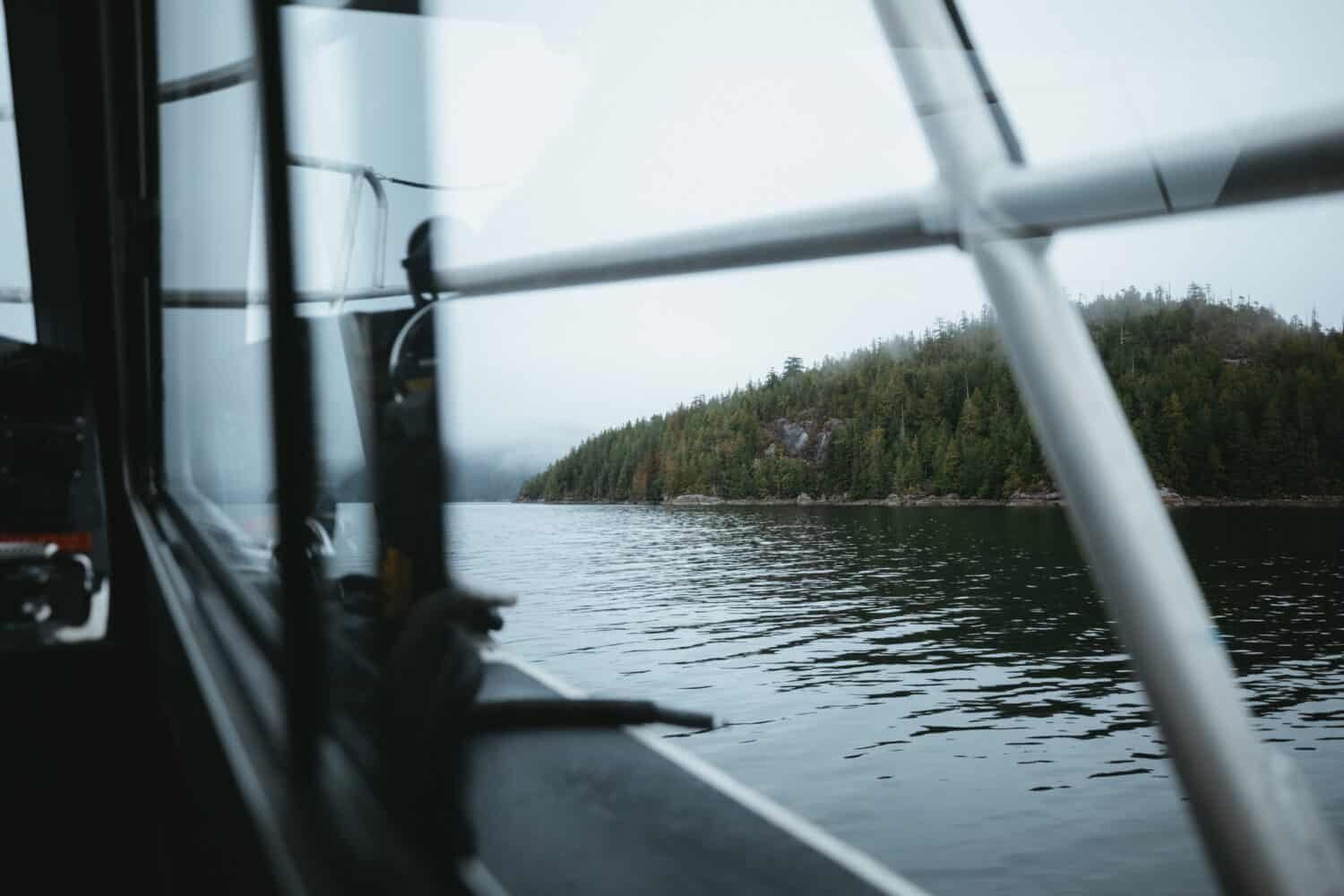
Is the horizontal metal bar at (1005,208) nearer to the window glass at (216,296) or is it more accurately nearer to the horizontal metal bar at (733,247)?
the horizontal metal bar at (733,247)

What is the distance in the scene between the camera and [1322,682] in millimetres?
8141

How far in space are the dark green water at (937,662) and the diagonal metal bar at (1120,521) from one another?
0.29m

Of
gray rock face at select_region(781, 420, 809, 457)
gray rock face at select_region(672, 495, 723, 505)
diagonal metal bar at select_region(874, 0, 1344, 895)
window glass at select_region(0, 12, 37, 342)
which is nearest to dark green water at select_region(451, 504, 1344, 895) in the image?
gray rock face at select_region(672, 495, 723, 505)

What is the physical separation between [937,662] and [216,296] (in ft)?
45.3

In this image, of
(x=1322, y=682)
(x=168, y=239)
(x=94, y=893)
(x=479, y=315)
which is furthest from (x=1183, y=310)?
(x=1322, y=682)

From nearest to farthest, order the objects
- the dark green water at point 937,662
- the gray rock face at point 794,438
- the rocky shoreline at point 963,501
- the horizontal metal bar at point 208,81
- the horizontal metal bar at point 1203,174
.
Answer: the horizontal metal bar at point 1203,174
the horizontal metal bar at point 208,81
the rocky shoreline at point 963,501
the gray rock face at point 794,438
the dark green water at point 937,662

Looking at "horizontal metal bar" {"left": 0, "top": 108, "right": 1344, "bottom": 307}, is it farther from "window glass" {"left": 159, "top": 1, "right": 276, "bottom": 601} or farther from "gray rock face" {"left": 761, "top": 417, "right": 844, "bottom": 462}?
"gray rock face" {"left": 761, "top": 417, "right": 844, "bottom": 462}

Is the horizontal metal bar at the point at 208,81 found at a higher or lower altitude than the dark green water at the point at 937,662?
higher

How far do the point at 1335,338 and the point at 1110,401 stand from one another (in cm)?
11

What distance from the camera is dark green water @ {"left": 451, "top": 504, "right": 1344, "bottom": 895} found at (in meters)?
1.85

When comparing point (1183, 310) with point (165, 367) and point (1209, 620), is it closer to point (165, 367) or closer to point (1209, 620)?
point (1209, 620)

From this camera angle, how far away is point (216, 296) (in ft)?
4.83

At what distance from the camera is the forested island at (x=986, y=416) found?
600 millimetres

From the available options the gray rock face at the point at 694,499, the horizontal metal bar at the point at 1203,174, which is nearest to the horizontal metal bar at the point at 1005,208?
the horizontal metal bar at the point at 1203,174
